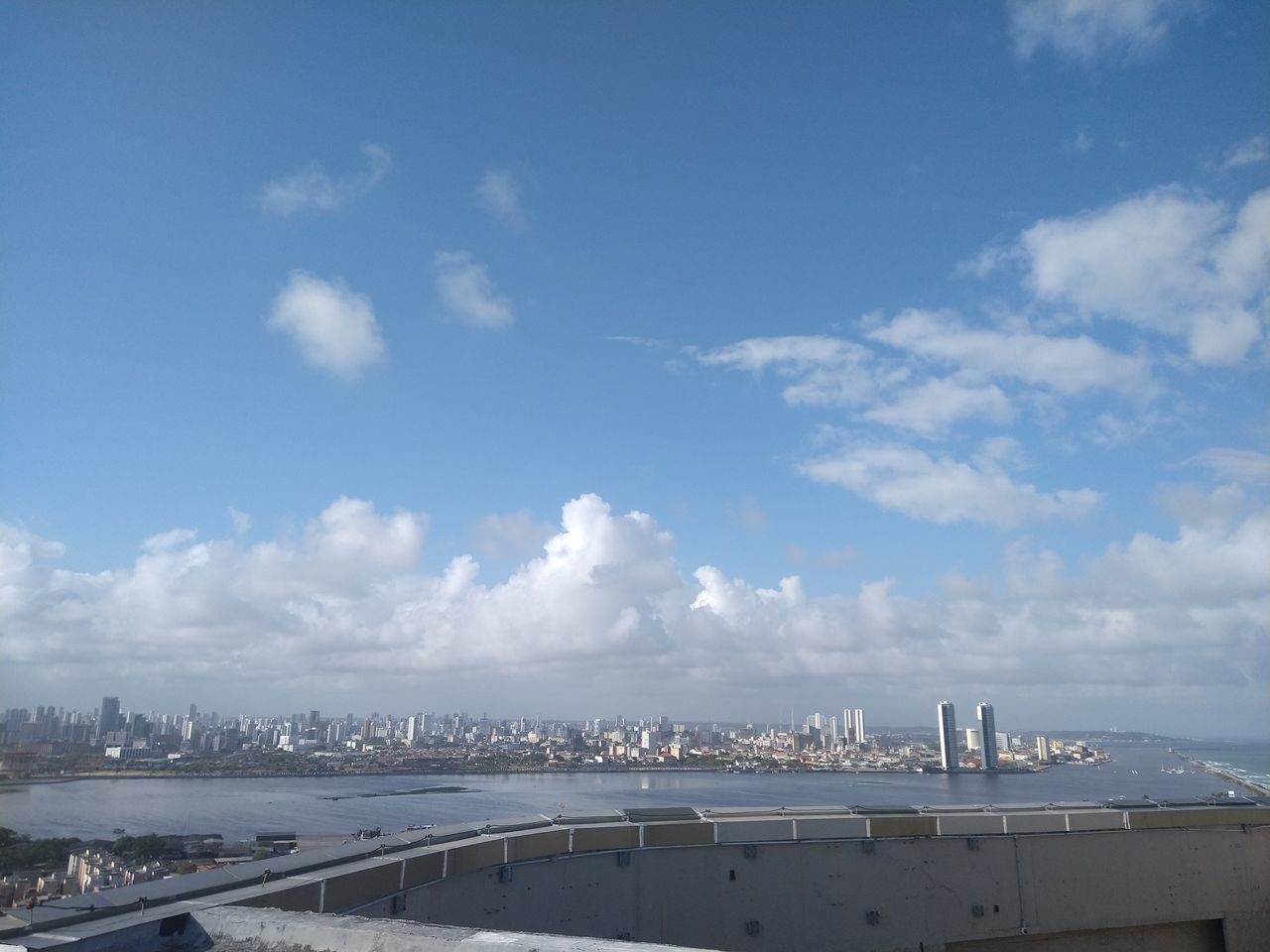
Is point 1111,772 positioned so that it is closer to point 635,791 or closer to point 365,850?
point 635,791

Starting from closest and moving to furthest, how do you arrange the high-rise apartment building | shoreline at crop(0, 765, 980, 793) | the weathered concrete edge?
the weathered concrete edge < shoreline at crop(0, 765, 980, 793) < the high-rise apartment building

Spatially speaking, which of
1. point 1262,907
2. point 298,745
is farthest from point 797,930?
point 298,745

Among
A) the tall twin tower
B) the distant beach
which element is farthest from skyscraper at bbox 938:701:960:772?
the distant beach

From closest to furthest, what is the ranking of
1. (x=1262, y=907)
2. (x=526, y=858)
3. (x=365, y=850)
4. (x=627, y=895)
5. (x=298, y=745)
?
(x=365, y=850), (x=526, y=858), (x=627, y=895), (x=1262, y=907), (x=298, y=745)

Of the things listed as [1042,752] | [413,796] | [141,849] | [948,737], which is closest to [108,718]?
[413,796]

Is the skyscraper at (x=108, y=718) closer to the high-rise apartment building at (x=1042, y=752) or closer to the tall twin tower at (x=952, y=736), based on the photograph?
the tall twin tower at (x=952, y=736)

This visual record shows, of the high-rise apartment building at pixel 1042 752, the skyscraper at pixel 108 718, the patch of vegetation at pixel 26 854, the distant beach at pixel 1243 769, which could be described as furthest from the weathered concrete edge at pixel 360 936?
the high-rise apartment building at pixel 1042 752

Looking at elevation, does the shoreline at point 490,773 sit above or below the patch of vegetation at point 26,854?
below

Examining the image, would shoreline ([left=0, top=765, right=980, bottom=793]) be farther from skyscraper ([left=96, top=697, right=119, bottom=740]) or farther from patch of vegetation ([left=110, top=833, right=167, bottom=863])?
patch of vegetation ([left=110, top=833, right=167, bottom=863])
